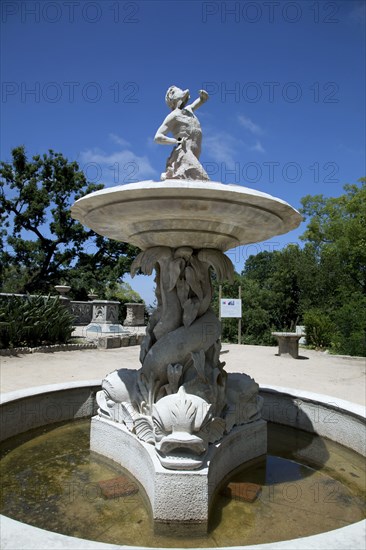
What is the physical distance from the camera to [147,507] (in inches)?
108

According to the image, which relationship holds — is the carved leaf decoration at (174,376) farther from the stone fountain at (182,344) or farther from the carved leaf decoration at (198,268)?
the carved leaf decoration at (198,268)

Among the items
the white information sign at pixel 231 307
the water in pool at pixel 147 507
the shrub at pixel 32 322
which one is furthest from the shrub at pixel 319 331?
the water in pool at pixel 147 507

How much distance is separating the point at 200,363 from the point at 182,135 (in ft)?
7.43

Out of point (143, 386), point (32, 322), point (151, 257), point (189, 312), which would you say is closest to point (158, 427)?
point (143, 386)

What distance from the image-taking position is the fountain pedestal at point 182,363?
8.73ft

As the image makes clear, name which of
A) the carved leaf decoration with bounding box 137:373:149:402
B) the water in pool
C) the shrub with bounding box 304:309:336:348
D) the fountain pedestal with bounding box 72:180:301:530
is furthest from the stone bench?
the carved leaf decoration with bounding box 137:373:149:402

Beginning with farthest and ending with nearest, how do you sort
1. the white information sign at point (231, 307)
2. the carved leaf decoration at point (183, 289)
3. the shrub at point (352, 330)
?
the white information sign at point (231, 307), the shrub at point (352, 330), the carved leaf decoration at point (183, 289)

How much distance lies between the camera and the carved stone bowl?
8.87 feet

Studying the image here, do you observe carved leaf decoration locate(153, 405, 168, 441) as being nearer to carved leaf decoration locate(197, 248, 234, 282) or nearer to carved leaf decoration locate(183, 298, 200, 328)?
carved leaf decoration locate(183, 298, 200, 328)

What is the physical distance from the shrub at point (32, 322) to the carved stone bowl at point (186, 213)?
801cm

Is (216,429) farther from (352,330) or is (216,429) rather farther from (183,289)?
(352,330)

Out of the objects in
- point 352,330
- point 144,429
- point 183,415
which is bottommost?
point 144,429

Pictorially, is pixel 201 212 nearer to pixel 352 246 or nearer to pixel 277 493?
pixel 277 493

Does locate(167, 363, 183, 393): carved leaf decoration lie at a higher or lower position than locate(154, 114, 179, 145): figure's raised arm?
lower
